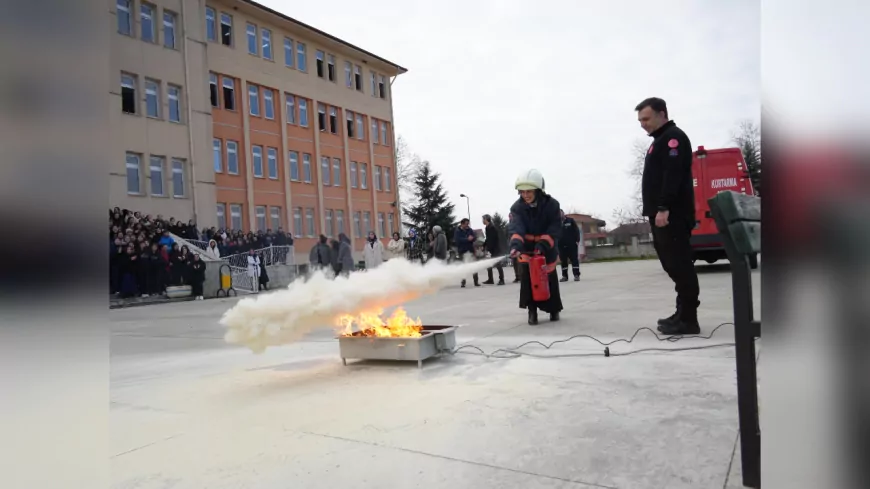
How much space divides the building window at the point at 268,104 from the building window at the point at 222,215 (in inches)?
223

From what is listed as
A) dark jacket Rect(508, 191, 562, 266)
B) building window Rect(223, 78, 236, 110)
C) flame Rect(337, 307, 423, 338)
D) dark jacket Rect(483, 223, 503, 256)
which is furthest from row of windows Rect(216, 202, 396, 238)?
flame Rect(337, 307, 423, 338)

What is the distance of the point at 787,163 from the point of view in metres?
0.96

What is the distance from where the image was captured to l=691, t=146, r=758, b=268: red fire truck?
41.1 ft

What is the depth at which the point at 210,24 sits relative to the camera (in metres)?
19.1

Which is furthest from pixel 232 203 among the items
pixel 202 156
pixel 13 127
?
pixel 13 127

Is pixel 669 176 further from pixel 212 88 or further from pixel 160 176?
pixel 160 176

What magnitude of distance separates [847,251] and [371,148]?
1804 centimetres

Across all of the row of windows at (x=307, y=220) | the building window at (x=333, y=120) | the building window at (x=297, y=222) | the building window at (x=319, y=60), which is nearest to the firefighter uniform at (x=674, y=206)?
the building window at (x=319, y=60)

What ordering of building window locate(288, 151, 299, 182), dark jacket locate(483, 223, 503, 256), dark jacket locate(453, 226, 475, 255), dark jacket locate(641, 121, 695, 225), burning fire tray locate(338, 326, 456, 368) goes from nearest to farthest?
burning fire tray locate(338, 326, 456, 368) → dark jacket locate(641, 121, 695, 225) → dark jacket locate(483, 223, 503, 256) → dark jacket locate(453, 226, 475, 255) → building window locate(288, 151, 299, 182)

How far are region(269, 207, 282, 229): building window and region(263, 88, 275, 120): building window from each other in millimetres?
2819

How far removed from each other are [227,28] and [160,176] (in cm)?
631

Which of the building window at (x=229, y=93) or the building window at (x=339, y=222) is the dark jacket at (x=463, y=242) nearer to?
the building window at (x=339, y=222)

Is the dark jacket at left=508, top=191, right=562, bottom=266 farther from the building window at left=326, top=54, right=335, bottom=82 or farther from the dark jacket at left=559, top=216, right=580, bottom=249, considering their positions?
the building window at left=326, top=54, right=335, bottom=82

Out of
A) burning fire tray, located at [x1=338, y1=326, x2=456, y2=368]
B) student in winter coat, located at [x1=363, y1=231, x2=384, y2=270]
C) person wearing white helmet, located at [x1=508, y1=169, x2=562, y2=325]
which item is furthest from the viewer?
student in winter coat, located at [x1=363, y1=231, x2=384, y2=270]
